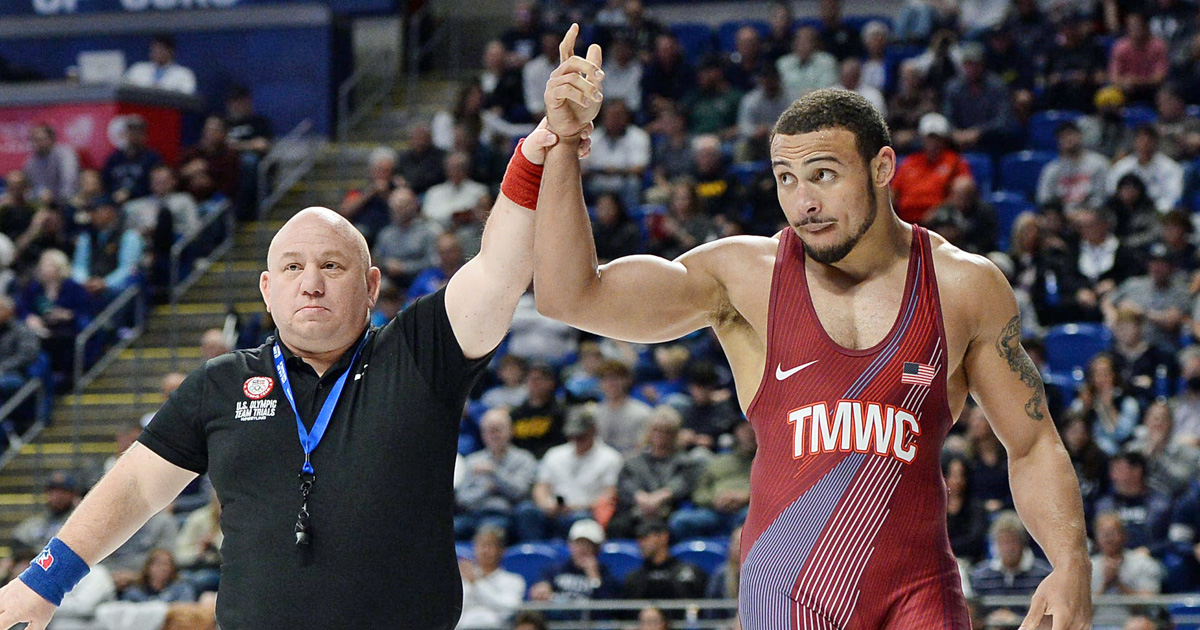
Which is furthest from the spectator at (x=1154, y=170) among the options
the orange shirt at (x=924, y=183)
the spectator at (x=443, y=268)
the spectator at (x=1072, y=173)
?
the spectator at (x=443, y=268)

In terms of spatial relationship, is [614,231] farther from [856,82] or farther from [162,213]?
[162,213]

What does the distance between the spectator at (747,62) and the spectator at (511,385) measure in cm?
429

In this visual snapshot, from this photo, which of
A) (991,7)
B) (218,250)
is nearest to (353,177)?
(218,250)

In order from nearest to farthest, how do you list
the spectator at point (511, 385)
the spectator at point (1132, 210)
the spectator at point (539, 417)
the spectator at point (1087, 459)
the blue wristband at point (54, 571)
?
the blue wristband at point (54, 571) → the spectator at point (1087, 459) → the spectator at point (539, 417) → the spectator at point (1132, 210) → the spectator at point (511, 385)

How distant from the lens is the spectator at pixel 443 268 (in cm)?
1257

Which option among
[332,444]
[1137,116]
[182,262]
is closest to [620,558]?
[332,444]

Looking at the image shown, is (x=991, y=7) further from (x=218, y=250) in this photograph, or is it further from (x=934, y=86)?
(x=218, y=250)

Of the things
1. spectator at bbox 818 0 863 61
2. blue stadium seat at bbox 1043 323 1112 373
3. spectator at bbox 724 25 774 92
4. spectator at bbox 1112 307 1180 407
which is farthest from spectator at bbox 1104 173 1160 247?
spectator at bbox 724 25 774 92

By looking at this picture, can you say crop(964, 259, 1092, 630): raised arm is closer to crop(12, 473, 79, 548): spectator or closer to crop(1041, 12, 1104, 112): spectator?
crop(12, 473, 79, 548): spectator

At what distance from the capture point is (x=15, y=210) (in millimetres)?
14609

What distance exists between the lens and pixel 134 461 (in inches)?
163

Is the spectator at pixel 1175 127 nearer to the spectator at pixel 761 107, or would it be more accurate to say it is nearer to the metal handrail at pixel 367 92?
the spectator at pixel 761 107

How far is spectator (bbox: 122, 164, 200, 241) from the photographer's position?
1441cm

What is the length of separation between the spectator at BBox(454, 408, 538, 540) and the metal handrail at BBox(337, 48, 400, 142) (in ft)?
24.7
